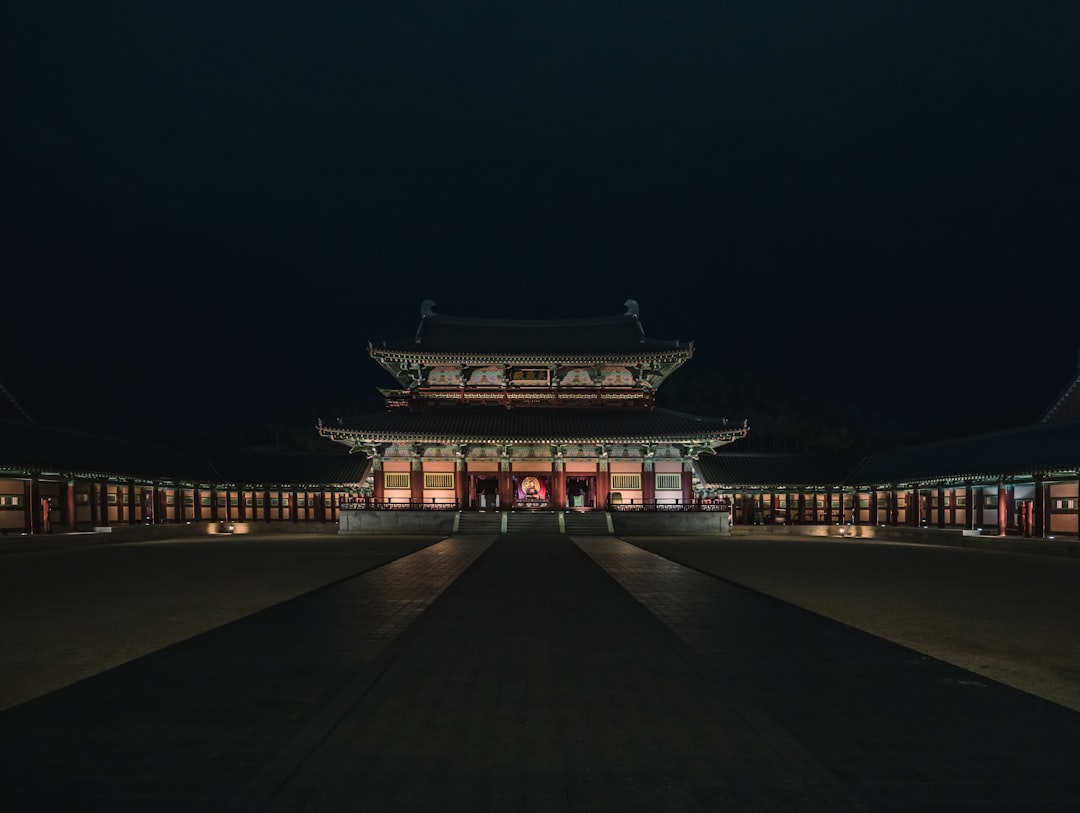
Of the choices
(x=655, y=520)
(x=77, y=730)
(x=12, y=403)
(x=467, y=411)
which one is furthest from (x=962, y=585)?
(x=12, y=403)

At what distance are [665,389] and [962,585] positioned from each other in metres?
109

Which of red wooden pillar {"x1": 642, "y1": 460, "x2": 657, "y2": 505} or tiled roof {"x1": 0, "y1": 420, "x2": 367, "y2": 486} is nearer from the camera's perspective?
tiled roof {"x1": 0, "y1": 420, "x2": 367, "y2": 486}

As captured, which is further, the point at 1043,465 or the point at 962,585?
the point at 1043,465

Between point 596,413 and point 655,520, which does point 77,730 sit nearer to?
point 655,520

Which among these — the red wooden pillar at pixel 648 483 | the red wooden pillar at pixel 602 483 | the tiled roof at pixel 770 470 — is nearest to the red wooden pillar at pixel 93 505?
the red wooden pillar at pixel 602 483

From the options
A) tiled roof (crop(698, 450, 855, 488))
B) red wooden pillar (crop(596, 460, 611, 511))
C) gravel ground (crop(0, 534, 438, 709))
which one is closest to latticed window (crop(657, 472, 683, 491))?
red wooden pillar (crop(596, 460, 611, 511))

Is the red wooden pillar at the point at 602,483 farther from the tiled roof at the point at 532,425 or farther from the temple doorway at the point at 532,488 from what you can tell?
the temple doorway at the point at 532,488

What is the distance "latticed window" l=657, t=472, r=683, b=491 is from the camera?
139 ft

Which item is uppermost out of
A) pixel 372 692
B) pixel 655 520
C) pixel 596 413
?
pixel 596 413

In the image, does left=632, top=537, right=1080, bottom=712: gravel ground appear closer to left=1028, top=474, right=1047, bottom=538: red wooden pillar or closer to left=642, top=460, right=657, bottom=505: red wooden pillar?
left=1028, top=474, right=1047, bottom=538: red wooden pillar

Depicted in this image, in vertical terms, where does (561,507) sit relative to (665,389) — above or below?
below

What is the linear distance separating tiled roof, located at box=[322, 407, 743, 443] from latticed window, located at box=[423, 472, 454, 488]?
2.86 m

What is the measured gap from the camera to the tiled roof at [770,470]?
149 ft

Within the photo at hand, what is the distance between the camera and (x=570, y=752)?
18.1ft
